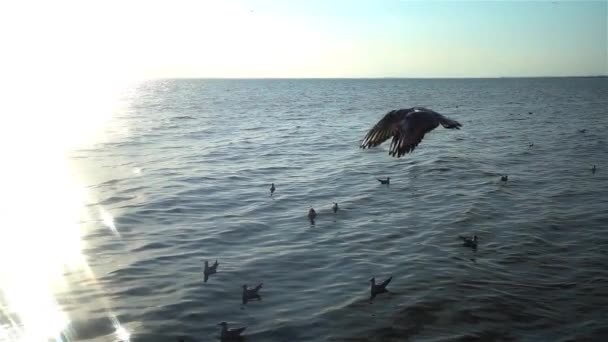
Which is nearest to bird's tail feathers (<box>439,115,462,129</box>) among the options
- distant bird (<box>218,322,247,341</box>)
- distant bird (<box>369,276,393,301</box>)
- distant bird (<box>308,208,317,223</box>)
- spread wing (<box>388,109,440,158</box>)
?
spread wing (<box>388,109,440,158</box>)

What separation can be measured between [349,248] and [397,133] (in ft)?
18.0

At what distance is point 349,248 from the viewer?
1380 centimetres

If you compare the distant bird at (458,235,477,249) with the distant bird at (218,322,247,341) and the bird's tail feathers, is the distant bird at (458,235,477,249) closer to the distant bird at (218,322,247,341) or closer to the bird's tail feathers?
the bird's tail feathers

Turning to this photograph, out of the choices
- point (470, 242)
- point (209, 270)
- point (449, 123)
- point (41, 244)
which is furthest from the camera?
point (41, 244)

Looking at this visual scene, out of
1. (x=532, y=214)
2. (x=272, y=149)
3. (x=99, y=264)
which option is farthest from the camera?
(x=272, y=149)

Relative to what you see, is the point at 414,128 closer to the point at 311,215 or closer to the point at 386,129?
the point at 386,129

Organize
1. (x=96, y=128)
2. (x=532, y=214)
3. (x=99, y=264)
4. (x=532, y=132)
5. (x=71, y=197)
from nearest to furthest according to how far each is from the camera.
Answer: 1. (x=99, y=264)
2. (x=532, y=214)
3. (x=71, y=197)
4. (x=532, y=132)
5. (x=96, y=128)

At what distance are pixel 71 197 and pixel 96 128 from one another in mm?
27995

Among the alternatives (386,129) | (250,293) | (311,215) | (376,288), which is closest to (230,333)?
(250,293)

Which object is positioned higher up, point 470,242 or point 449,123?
point 449,123

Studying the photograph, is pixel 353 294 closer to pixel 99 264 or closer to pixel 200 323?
pixel 200 323

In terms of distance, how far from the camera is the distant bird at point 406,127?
808 cm

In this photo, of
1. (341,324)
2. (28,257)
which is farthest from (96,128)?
(341,324)

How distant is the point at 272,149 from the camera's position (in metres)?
32.8
